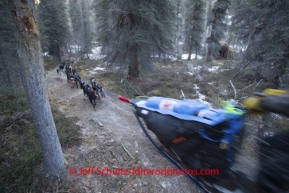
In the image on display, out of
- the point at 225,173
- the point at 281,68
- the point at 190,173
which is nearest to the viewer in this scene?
the point at 225,173

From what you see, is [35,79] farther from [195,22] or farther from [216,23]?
[195,22]

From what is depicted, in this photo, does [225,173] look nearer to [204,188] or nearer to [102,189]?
[204,188]

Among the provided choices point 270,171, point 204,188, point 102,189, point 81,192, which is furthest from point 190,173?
point 81,192

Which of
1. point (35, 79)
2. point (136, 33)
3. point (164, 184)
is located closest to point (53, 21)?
Result: point (136, 33)

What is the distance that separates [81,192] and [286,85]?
42.9ft

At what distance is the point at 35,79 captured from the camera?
313 centimetres

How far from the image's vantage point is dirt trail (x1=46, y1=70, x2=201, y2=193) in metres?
3.97

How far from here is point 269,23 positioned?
805cm

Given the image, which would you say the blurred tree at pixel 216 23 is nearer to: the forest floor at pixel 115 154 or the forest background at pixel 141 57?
the forest background at pixel 141 57

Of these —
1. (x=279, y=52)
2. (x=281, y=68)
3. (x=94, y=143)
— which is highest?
(x=279, y=52)

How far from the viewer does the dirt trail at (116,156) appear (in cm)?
397

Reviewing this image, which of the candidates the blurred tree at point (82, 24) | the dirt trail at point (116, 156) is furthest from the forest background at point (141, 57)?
the blurred tree at point (82, 24)

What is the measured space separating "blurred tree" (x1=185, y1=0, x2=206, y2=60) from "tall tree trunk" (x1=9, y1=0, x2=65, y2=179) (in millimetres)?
24772

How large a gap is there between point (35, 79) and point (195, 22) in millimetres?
25259
